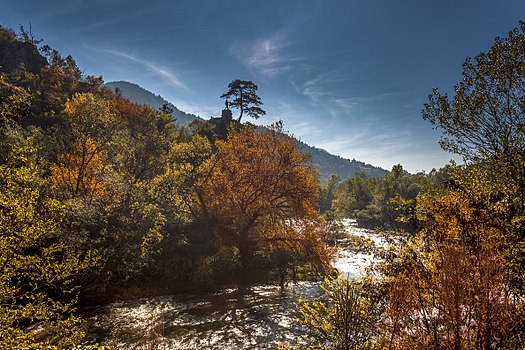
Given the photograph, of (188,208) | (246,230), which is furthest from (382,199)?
(188,208)

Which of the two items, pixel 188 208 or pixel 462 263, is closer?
pixel 462 263

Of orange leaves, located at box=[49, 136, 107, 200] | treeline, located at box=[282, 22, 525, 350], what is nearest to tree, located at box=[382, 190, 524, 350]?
treeline, located at box=[282, 22, 525, 350]

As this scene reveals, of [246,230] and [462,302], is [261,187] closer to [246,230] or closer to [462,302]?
[246,230]

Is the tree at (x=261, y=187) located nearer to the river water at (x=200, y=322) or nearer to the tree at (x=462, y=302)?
the river water at (x=200, y=322)

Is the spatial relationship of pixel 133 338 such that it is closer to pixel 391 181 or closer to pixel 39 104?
pixel 39 104

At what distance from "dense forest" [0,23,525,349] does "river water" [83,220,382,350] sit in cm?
177

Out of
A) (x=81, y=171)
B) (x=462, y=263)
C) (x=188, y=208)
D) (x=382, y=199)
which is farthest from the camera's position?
(x=382, y=199)

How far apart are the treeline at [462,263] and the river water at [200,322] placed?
4.04m

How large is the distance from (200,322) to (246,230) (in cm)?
1289

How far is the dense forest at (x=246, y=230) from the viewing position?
29.4 ft

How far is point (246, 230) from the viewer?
1242 inches

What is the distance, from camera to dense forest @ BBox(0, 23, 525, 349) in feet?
29.4

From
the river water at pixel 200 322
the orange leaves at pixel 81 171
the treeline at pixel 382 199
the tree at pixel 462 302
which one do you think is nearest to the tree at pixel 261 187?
the river water at pixel 200 322

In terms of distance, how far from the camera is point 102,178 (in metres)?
32.0
